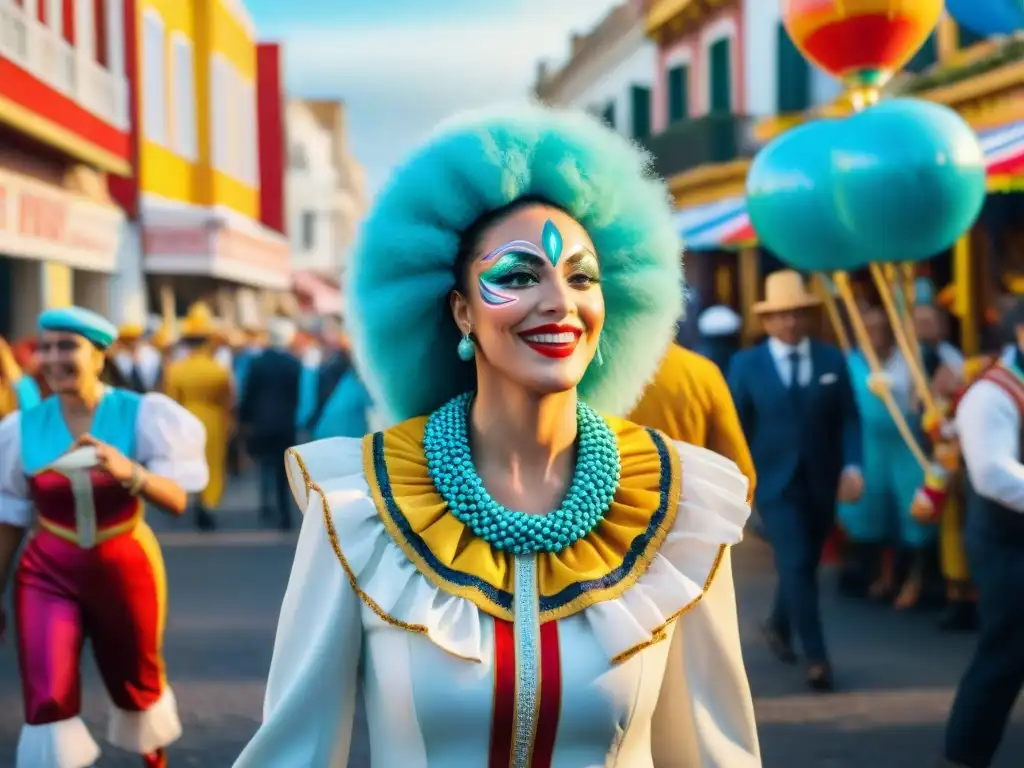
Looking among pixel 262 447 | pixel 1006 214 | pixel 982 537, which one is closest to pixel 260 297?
pixel 262 447

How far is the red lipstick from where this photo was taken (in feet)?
6.98

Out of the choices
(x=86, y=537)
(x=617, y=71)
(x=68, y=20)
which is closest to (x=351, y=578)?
(x=86, y=537)

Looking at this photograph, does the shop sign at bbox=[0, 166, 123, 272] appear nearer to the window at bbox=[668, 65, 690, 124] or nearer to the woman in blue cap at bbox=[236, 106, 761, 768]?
the window at bbox=[668, 65, 690, 124]

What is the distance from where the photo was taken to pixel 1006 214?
9.78 metres

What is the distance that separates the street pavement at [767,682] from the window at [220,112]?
18316 millimetres

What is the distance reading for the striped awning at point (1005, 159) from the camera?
734cm

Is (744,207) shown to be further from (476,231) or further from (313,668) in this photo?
(313,668)

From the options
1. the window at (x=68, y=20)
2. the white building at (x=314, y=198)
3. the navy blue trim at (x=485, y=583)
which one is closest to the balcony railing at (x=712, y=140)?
the window at (x=68, y=20)

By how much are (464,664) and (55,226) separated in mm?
14489

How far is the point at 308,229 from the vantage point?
5694 cm

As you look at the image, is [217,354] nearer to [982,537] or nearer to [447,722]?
[982,537]

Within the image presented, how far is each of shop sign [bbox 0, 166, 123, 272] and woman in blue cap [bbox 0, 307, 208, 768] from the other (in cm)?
933

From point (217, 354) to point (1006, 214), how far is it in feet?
34.8

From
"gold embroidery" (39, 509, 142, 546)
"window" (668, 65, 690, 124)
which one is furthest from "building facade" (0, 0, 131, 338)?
"window" (668, 65, 690, 124)
